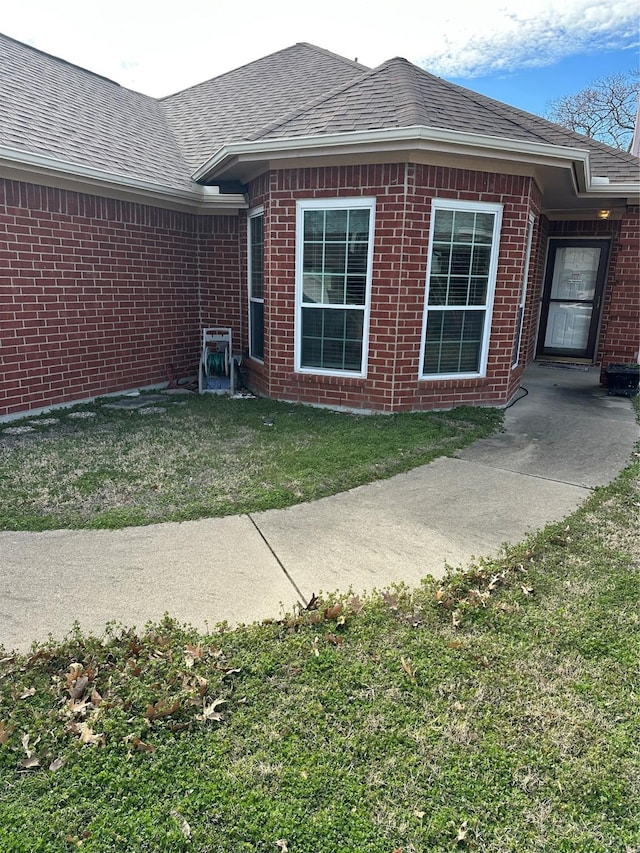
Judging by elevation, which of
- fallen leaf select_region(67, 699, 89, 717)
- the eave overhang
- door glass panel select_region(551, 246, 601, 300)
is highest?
Result: the eave overhang

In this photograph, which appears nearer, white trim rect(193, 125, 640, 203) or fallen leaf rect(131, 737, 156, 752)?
fallen leaf rect(131, 737, 156, 752)

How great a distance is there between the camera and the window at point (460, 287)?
22.3 feet

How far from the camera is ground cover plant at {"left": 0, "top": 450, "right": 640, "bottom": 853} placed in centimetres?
186

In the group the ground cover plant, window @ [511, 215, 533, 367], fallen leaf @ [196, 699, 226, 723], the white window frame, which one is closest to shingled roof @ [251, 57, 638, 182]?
the white window frame

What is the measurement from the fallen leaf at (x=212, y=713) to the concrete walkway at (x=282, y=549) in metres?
0.60

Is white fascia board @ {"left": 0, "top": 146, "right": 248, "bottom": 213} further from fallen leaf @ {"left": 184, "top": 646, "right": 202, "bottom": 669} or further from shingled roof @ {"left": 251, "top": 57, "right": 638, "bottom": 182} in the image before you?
fallen leaf @ {"left": 184, "top": 646, "right": 202, "bottom": 669}

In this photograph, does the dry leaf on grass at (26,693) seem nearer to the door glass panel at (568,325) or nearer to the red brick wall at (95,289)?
the red brick wall at (95,289)

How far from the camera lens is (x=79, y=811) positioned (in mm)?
1895

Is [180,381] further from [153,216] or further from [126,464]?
[126,464]

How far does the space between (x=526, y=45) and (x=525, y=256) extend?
1455 cm

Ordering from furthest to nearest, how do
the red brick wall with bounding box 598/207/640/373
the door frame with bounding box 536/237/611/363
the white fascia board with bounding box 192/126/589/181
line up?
the door frame with bounding box 536/237/611/363 → the red brick wall with bounding box 598/207/640/373 → the white fascia board with bounding box 192/126/589/181

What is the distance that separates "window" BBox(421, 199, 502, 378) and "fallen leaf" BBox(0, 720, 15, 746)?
582cm

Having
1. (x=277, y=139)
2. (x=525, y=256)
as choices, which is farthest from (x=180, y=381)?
(x=525, y=256)

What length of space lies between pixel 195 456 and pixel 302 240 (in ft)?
10.5
